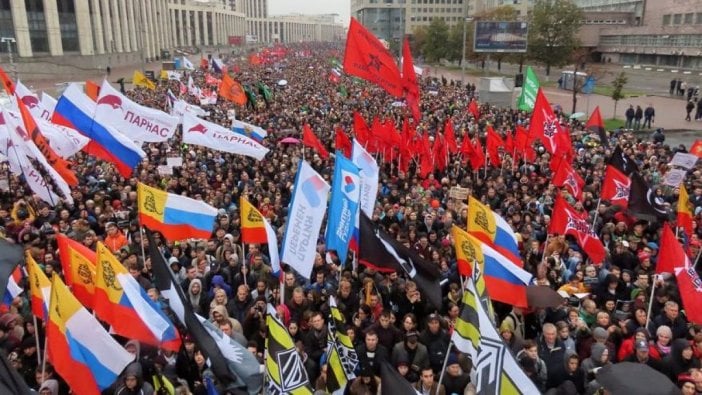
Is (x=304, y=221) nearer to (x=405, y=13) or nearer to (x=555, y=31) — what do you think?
(x=555, y=31)

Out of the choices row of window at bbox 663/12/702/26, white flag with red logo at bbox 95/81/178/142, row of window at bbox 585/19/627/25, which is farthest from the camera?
row of window at bbox 585/19/627/25

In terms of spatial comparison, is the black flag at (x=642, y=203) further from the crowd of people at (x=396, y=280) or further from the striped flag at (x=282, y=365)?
the striped flag at (x=282, y=365)

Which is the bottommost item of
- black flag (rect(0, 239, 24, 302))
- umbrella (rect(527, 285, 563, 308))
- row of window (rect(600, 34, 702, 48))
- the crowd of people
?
the crowd of people

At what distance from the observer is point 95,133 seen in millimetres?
11125

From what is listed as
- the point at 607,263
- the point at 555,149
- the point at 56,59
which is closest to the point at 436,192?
the point at 555,149

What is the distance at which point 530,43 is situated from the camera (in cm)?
4925

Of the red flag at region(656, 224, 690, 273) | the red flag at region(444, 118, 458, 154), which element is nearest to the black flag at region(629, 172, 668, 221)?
the red flag at region(656, 224, 690, 273)

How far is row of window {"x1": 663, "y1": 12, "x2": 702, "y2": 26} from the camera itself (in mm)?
50756

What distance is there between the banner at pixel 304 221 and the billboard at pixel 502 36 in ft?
124

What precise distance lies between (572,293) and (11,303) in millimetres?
6756

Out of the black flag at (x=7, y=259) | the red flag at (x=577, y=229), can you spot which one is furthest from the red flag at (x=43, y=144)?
the red flag at (x=577, y=229)

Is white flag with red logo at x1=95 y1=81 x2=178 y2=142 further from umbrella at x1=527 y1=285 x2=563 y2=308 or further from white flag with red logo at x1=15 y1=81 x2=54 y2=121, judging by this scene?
umbrella at x1=527 y1=285 x2=563 y2=308

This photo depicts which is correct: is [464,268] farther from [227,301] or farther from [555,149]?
[555,149]

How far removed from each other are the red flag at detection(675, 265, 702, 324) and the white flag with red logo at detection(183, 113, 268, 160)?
8.26 metres
